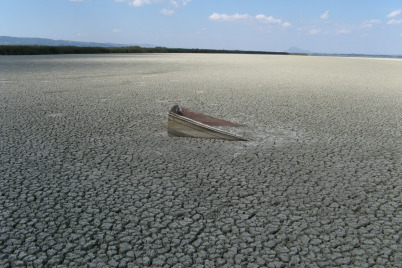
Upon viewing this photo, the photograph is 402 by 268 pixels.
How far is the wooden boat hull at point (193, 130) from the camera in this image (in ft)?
9.67

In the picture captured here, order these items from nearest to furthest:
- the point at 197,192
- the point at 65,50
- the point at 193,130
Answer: the point at 197,192, the point at 193,130, the point at 65,50

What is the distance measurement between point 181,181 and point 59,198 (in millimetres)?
686

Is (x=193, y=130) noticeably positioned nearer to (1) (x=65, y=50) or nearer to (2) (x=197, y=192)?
(2) (x=197, y=192)

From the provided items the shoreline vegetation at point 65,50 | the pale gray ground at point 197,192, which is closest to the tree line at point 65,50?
the shoreline vegetation at point 65,50

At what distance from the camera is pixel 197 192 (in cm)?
194

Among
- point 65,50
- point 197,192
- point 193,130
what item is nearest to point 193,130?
point 193,130

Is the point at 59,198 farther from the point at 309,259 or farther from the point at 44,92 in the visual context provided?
the point at 44,92

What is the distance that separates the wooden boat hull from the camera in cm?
295

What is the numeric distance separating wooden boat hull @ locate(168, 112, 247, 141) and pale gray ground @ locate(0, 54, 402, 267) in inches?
3.2

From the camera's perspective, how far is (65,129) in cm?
321

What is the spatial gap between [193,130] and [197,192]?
3.68 feet

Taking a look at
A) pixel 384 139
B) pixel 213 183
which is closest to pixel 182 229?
pixel 213 183

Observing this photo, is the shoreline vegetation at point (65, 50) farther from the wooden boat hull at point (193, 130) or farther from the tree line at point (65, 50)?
the wooden boat hull at point (193, 130)

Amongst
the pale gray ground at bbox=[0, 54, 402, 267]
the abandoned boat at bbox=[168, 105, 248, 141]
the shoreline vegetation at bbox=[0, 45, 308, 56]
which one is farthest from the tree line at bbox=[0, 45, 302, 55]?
the abandoned boat at bbox=[168, 105, 248, 141]
